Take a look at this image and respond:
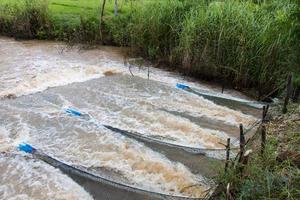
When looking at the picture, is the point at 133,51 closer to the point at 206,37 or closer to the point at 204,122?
the point at 206,37

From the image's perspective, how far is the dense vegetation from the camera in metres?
6.30

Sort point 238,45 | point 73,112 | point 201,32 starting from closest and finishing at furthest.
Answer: point 73,112 → point 238,45 → point 201,32

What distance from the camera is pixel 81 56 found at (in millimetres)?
8797

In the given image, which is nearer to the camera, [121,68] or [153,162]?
[153,162]

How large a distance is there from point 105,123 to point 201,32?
2.80 metres

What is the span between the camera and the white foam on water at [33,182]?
3.77m

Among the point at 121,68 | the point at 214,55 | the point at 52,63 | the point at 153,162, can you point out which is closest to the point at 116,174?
the point at 153,162

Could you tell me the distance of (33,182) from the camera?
3.98 m

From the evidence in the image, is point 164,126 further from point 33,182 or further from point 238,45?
point 238,45

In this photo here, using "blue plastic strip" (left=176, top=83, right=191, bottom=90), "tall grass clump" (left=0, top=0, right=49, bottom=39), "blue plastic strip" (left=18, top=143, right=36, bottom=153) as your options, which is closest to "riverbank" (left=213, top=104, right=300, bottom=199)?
"blue plastic strip" (left=18, top=143, right=36, bottom=153)

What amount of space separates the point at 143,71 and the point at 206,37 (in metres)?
1.52

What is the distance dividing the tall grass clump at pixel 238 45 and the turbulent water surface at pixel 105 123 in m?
0.39

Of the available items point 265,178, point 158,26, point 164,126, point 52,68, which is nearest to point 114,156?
point 164,126

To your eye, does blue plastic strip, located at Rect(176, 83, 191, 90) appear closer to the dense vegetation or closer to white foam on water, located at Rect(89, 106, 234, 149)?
the dense vegetation
